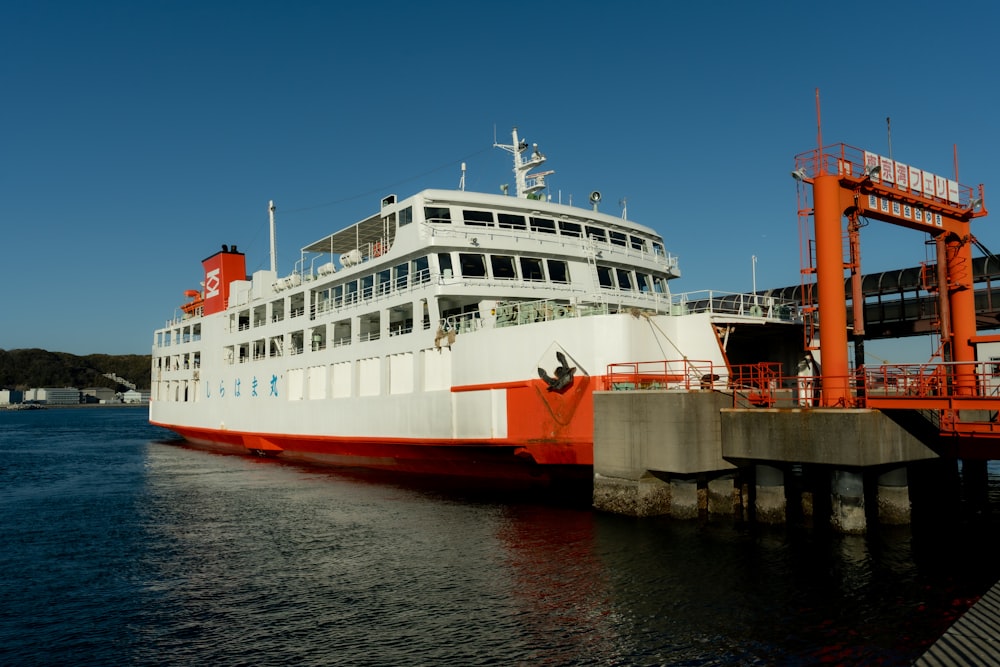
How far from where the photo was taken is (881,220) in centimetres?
2072

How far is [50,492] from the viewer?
2667cm

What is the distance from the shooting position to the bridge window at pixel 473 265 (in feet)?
82.0

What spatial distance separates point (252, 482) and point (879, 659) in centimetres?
2324

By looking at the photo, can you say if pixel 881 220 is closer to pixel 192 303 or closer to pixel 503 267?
pixel 503 267

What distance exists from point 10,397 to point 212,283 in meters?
186

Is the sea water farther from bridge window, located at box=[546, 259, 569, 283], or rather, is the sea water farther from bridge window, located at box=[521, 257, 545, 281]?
bridge window, located at box=[546, 259, 569, 283]

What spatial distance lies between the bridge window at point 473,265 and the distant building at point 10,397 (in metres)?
207

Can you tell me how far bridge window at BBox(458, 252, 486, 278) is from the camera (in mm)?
24984

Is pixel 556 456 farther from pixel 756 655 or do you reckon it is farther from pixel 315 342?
pixel 315 342

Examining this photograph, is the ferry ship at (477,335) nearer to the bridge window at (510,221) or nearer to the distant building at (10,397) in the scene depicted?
the bridge window at (510,221)

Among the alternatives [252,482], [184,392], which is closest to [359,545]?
[252,482]

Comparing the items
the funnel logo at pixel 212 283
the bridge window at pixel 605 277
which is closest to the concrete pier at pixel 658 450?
the bridge window at pixel 605 277

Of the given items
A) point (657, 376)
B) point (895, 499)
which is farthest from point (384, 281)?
point (895, 499)

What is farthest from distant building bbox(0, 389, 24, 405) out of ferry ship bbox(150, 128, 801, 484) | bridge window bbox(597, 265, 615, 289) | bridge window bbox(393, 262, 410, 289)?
bridge window bbox(597, 265, 615, 289)
